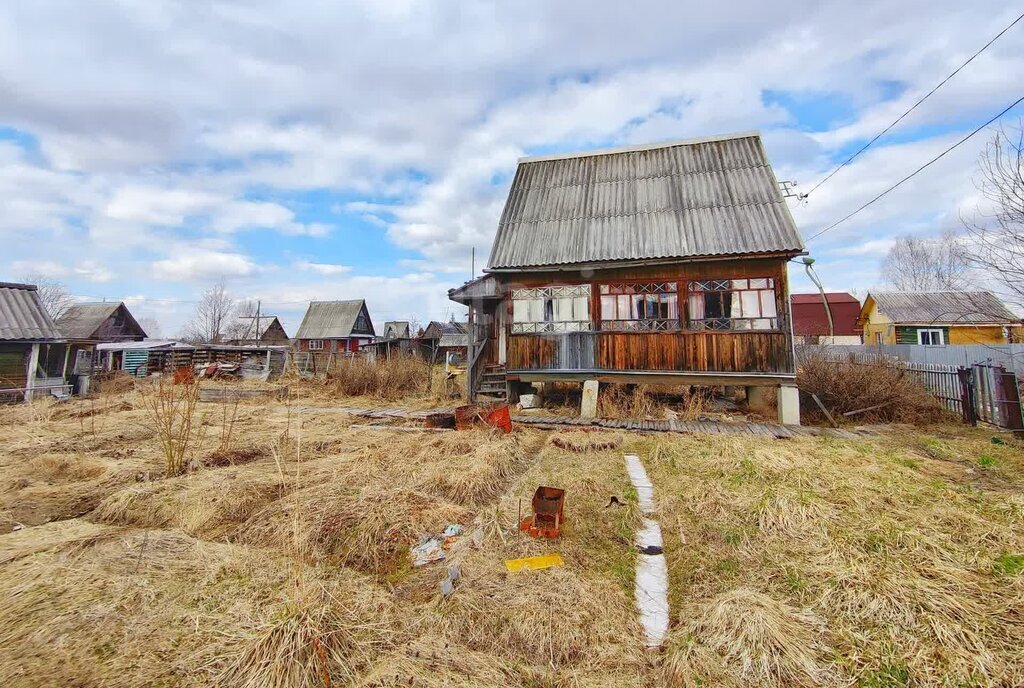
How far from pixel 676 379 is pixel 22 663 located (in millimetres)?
10867

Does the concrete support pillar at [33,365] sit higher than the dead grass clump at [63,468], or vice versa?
the concrete support pillar at [33,365]

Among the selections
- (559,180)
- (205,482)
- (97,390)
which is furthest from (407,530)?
(97,390)

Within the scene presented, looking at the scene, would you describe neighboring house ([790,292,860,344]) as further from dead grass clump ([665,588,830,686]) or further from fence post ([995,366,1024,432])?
dead grass clump ([665,588,830,686])

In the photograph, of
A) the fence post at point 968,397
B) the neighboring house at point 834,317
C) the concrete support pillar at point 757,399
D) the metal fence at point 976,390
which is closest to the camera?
the metal fence at point 976,390

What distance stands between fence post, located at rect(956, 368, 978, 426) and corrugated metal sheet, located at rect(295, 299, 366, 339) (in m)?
39.2

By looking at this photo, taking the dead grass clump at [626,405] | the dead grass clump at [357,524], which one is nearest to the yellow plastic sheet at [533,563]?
the dead grass clump at [357,524]

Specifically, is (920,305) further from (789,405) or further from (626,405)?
(626,405)

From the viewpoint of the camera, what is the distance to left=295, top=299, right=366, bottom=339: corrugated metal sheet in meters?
40.0

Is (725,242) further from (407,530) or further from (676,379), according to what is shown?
(407,530)

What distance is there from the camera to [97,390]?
17734 mm

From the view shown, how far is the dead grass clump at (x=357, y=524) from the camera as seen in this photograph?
395 centimetres

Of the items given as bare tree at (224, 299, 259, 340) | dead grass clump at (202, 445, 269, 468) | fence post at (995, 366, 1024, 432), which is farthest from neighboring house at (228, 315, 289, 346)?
fence post at (995, 366, 1024, 432)

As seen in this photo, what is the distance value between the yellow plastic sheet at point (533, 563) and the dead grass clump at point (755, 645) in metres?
1.19

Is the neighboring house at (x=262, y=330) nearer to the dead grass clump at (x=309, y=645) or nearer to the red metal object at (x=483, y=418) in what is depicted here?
the red metal object at (x=483, y=418)
